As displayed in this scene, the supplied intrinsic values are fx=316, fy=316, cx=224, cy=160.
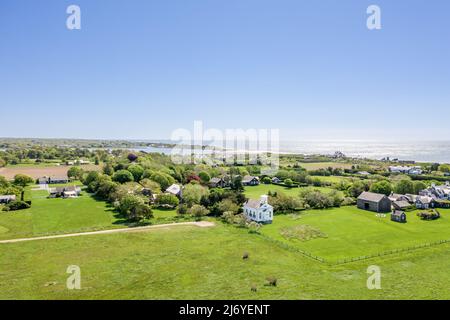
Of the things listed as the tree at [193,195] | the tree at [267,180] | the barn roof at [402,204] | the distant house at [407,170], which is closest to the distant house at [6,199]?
the tree at [193,195]

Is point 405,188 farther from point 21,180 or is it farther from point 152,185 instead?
point 21,180

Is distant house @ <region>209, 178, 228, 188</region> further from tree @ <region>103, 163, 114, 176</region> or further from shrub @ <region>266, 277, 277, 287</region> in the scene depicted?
shrub @ <region>266, 277, 277, 287</region>

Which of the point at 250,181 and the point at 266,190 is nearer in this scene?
the point at 266,190

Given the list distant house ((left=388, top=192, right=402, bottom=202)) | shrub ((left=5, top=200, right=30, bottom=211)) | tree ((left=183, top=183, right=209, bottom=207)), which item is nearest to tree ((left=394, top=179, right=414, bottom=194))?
distant house ((left=388, top=192, right=402, bottom=202))

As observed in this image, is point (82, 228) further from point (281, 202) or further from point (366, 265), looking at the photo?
point (366, 265)

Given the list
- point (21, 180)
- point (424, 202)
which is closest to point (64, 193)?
point (21, 180)

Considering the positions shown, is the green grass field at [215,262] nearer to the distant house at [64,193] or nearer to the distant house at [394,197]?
the distant house at [394,197]
